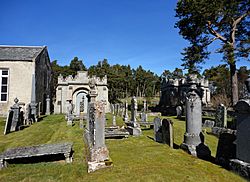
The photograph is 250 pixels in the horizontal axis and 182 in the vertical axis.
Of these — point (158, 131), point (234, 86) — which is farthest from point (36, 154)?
point (234, 86)

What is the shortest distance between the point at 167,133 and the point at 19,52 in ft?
74.2

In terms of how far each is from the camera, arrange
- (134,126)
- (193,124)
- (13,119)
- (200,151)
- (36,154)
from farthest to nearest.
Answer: (13,119), (134,126), (193,124), (200,151), (36,154)

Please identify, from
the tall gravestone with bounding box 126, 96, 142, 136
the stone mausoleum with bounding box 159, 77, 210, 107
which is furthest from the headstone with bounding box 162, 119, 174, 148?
the stone mausoleum with bounding box 159, 77, 210, 107

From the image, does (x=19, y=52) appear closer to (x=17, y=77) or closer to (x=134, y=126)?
(x=17, y=77)

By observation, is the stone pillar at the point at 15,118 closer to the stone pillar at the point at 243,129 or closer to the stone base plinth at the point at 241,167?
the stone base plinth at the point at 241,167

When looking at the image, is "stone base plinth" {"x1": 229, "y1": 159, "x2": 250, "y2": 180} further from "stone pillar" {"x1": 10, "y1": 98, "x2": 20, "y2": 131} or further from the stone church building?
the stone church building

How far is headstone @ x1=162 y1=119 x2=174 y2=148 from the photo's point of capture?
8688mm

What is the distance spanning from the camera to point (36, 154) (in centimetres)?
660

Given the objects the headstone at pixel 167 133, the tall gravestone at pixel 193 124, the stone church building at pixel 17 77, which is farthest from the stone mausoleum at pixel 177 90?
the tall gravestone at pixel 193 124

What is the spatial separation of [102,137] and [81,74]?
1060 inches

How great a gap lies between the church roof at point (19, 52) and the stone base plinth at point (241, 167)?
77.1 feet

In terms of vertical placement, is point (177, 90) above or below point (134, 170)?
above

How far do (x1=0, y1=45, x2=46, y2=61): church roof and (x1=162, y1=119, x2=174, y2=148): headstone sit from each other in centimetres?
1983

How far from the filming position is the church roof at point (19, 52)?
23.6 meters
